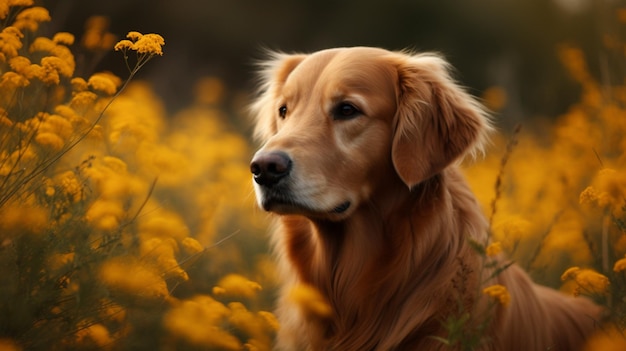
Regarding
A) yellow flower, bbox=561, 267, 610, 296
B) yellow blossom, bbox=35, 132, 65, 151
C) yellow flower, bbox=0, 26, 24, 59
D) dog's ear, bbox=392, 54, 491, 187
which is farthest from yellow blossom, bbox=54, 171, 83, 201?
yellow flower, bbox=561, 267, 610, 296

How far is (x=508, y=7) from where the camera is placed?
14.2m

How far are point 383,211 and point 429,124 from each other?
0.47m

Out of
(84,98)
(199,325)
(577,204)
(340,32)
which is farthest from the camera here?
(340,32)

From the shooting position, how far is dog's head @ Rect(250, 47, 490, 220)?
301cm

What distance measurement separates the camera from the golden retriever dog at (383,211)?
118 inches

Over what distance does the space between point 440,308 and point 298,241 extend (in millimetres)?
874

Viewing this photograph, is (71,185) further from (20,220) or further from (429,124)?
(429,124)

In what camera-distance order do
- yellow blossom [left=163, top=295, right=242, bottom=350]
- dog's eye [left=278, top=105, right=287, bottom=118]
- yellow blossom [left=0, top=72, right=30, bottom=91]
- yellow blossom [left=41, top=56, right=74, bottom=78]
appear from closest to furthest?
yellow blossom [left=163, top=295, right=242, bottom=350], yellow blossom [left=0, top=72, right=30, bottom=91], yellow blossom [left=41, top=56, right=74, bottom=78], dog's eye [left=278, top=105, right=287, bottom=118]

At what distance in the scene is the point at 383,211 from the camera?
323 centimetres

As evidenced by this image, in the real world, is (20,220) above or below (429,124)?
below

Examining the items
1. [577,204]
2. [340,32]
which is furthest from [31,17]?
[340,32]

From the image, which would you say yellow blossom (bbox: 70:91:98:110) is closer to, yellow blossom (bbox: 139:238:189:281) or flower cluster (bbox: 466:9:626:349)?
yellow blossom (bbox: 139:238:189:281)

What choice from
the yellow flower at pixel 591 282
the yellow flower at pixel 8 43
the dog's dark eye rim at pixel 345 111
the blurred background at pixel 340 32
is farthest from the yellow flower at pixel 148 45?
the blurred background at pixel 340 32

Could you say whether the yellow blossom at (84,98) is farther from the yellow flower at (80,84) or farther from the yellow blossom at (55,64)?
the yellow blossom at (55,64)
